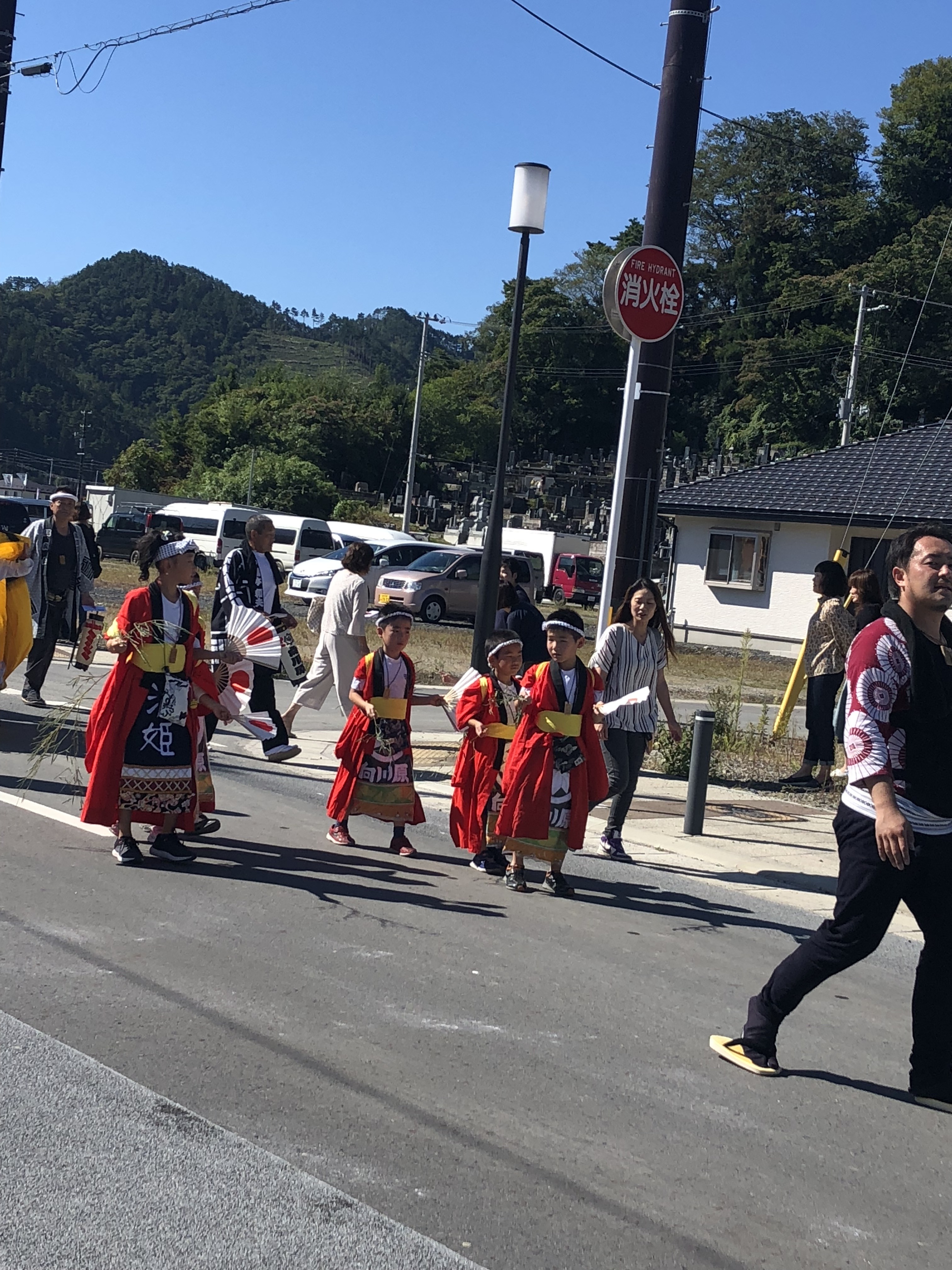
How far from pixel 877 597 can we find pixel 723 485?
21.0 meters

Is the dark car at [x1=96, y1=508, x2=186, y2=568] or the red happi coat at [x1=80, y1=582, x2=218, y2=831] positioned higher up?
the dark car at [x1=96, y1=508, x2=186, y2=568]

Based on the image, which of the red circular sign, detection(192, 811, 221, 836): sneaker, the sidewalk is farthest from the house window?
detection(192, 811, 221, 836): sneaker

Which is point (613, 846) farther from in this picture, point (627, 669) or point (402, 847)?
point (402, 847)

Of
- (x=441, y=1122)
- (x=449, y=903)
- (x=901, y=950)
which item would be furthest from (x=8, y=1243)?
(x=901, y=950)

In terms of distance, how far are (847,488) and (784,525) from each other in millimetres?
1587

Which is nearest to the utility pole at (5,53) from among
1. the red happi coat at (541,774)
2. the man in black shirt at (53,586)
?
the man in black shirt at (53,586)

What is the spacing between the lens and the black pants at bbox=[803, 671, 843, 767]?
1164 centimetres

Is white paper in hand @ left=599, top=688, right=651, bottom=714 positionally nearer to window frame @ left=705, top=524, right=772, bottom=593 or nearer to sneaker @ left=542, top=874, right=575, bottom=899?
sneaker @ left=542, top=874, right=575, bottom=899

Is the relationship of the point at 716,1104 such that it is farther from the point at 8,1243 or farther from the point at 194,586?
the point at 194,586

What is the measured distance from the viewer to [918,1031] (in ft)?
15.4

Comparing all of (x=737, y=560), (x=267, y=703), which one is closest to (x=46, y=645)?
(x=267, y=703)

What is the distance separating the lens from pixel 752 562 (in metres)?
30.7

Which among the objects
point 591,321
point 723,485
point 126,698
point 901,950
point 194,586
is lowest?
point 901,950

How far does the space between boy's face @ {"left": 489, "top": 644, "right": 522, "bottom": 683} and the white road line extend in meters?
2.36
